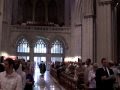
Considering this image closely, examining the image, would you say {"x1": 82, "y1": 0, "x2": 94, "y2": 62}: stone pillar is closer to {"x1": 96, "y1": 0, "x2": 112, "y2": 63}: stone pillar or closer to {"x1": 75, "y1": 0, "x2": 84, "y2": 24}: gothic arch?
{"x1": 96, "y1": 0, "x2": 112, "y2": 63}: stone pillar

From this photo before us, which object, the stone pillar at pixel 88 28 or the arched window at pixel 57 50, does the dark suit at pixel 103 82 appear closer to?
the stone pillar at pixel 88 28

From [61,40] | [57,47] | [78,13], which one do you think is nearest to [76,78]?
[78,13]

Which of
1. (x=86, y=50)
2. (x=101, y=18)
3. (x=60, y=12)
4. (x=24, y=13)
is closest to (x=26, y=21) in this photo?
(x=24, y=13)

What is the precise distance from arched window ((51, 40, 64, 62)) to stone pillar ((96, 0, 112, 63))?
24.1m

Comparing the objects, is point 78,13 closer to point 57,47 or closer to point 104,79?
point 57,47

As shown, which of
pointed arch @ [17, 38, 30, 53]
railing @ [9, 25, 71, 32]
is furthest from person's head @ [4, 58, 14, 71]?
pointed arch @ [17, 38, 30, 53]

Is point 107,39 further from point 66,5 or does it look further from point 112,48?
point 66,5

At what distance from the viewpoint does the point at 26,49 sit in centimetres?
4312

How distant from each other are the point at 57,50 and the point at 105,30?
2502 cm

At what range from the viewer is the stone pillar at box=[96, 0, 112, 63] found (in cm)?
1870

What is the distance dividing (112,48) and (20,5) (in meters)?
32.5

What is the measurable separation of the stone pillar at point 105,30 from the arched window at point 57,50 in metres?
24.1

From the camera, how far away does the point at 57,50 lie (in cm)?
4369

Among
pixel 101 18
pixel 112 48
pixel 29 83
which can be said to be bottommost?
pixel 29 83
